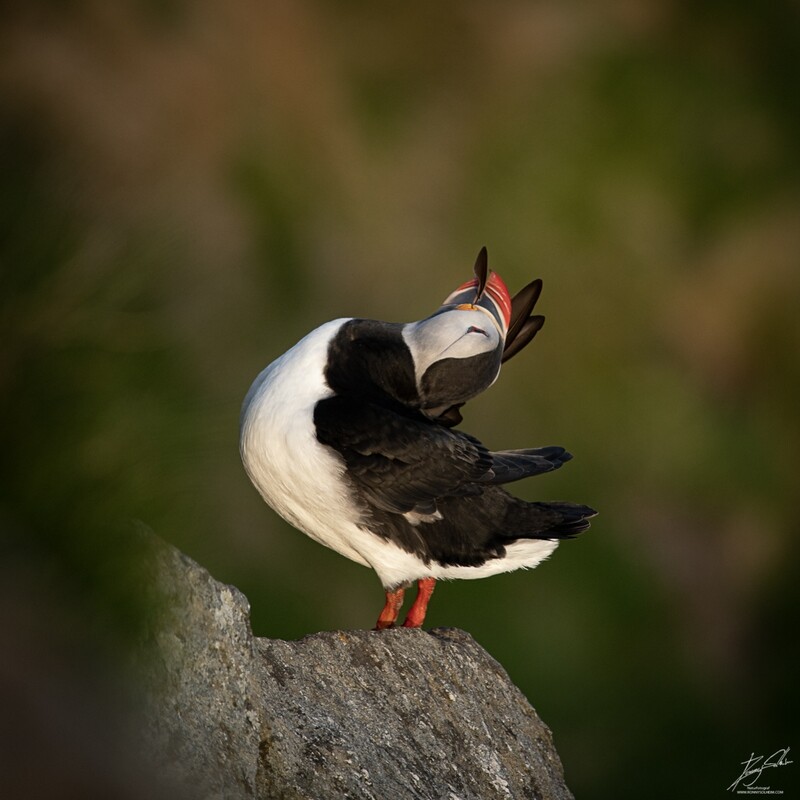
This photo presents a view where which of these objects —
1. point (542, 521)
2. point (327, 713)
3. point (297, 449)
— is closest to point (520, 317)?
point (542, 521)

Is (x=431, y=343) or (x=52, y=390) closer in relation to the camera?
(x=52, y=390)

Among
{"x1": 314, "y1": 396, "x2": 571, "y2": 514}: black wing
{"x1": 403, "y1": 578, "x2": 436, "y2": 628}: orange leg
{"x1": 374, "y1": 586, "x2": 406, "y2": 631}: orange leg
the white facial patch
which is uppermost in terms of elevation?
the white facial patch

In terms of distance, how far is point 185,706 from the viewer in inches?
118

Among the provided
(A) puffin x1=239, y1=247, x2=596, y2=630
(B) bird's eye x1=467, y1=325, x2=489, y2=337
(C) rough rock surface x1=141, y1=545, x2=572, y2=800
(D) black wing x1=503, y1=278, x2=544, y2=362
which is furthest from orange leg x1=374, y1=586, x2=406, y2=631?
(D) black wing x1=503, y1=278, x2=544, y2=362

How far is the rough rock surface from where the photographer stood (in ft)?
9.51

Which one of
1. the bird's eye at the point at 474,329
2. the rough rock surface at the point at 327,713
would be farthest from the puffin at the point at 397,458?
the rough rock surface at the point at 327,713

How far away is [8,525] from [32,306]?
0.34 m

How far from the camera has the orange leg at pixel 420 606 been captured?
5363 mm

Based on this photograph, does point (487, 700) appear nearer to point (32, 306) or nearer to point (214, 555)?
point (214, 555)

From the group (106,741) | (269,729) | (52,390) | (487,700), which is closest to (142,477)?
(52,390)

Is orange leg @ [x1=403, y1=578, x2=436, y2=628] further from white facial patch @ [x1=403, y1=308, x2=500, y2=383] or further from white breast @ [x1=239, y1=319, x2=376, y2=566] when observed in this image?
white facial patch @ [x1=403, y1=308, x2=500, y2=383]

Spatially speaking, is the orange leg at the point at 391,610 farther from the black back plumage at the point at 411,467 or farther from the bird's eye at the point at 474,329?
the bird's eye at the point at 474,329

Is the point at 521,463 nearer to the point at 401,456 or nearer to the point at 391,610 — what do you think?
the point at 401,456

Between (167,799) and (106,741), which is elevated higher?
(106,741)
